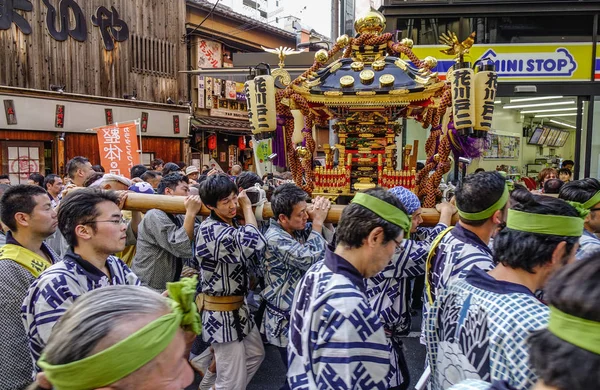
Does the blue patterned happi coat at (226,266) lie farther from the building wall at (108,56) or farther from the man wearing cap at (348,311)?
the building wall at (108,56)

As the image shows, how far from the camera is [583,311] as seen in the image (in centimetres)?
97

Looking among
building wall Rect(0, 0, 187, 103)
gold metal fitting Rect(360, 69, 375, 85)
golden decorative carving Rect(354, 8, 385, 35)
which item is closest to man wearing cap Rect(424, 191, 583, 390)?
gold metal fitting Rect(360, 69, 375, 85)

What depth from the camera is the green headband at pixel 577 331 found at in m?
0.95

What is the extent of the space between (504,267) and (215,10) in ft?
59.8

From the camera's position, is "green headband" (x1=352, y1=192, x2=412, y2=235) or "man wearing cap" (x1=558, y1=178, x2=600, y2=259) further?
"man wearing cap" (x1=558, y1=178, x2=600, y2=259)

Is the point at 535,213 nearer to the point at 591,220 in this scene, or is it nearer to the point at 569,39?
the point at 591,220

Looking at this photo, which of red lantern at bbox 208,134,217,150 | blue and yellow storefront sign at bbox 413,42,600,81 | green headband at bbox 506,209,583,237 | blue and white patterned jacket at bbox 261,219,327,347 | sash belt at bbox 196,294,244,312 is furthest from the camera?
red lantern at bbox 208,134,217,150

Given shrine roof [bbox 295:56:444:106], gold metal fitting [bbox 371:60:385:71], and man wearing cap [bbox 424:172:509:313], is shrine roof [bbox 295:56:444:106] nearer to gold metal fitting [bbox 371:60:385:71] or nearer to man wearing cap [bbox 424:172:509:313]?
gold metal fitting [bbox 371:60:385:71]

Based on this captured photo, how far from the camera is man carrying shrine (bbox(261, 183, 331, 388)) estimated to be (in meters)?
2.99

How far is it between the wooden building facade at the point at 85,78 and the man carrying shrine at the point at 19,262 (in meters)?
11.0

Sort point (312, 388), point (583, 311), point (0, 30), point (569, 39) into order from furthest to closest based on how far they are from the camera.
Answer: point (0, 30)
point (569, 39)
point (312, 388)
point (583, 311)

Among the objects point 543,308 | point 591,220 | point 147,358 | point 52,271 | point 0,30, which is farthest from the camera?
point 0,30

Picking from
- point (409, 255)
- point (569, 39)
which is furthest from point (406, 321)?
point (569, 39)

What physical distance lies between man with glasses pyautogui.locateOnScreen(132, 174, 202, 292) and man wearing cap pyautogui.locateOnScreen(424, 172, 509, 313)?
1.87 metres
